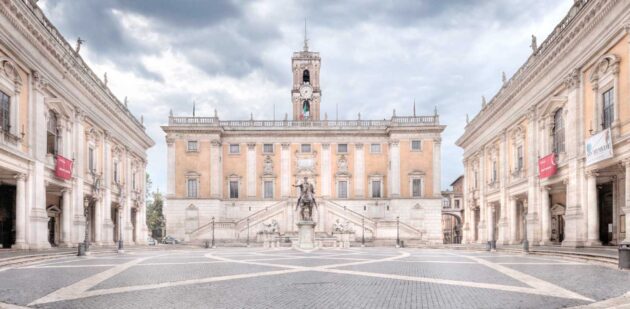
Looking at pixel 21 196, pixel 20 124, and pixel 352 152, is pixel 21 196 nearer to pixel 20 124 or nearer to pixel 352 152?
pixel 20 124

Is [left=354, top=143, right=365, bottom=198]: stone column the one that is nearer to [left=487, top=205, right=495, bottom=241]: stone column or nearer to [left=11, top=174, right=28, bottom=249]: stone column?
[left=487, top=205, right=495, bottom=241]: stone column

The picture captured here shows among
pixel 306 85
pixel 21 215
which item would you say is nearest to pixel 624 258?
pixel 21 215

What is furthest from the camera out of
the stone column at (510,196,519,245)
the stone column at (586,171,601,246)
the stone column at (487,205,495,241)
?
the stone column at (487,205,495,241)

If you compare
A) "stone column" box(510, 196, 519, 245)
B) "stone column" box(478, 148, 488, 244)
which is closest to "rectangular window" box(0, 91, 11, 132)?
"stone column" box(510, 196, 519, 245)

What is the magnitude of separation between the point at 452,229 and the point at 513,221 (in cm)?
6334

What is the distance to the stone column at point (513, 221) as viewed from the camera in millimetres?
40281

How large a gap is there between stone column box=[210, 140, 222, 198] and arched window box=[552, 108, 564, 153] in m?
39.5

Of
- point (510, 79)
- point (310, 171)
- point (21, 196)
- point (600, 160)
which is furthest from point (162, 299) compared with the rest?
point (310, 171)

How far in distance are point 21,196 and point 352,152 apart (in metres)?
43.0

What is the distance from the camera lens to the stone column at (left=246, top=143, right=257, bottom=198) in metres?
64.6

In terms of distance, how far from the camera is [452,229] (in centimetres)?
10250

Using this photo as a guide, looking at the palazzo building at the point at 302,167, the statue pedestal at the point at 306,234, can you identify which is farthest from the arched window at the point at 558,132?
the palazzo building at the point at 302,167

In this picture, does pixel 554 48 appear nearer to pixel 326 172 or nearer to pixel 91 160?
pixel 91 160

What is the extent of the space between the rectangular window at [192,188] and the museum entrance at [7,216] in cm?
3061
